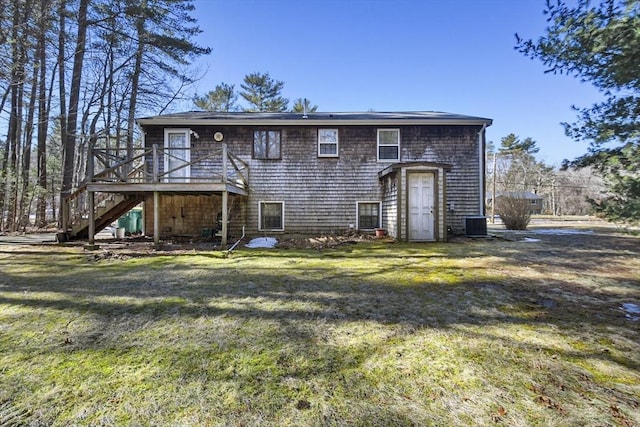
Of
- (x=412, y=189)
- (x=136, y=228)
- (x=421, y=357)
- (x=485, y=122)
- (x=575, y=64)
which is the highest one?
(x=485, y=122)

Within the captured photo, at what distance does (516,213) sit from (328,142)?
9581mm

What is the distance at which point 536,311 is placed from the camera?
3617 mm

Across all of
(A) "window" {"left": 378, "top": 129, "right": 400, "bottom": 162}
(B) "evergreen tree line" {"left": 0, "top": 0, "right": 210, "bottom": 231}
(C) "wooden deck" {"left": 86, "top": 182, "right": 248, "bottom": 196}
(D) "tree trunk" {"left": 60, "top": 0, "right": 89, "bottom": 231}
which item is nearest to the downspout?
(A) "window" {"left": 378, "top": 129, "right": 400, "bottom": 162}

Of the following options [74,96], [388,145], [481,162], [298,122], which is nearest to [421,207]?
[388,145]

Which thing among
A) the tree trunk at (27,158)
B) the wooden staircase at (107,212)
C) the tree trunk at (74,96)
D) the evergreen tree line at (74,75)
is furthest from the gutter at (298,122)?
the tree trunk at (27,158)

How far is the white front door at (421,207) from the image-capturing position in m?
9.36

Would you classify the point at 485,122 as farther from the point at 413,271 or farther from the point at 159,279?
the point at 159,279

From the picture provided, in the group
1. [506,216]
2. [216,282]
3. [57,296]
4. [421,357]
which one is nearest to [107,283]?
[57,296]

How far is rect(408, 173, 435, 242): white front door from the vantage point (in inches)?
368

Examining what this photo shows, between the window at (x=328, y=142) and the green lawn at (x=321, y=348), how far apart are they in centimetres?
658

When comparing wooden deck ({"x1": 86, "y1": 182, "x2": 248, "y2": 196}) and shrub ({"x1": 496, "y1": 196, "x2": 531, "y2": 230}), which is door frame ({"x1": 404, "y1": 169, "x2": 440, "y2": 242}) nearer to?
wooden deck ({"x1": 86, "y1": 182, "x2": 248, "y2": 196})

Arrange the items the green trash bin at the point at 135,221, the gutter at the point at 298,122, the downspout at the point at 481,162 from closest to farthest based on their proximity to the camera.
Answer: the gutter at the point at 298,122
the downspout at the point at 481,162
the green trash bin at the point at 135,221

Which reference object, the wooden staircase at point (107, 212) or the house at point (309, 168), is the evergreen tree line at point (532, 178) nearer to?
the house at point (309, 168)

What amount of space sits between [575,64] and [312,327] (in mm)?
5031
